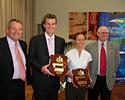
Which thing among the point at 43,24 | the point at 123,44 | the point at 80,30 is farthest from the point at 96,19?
the point at 43,24

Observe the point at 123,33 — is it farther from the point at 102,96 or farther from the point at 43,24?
the point at 43,24

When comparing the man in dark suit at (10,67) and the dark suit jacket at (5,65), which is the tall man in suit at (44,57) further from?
the dark suit jacket at (5,65)

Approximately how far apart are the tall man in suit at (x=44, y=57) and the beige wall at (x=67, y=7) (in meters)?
4.40

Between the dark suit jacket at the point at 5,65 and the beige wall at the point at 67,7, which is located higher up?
the beige wall at the point at 67,7

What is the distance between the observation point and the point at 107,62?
12.0ft

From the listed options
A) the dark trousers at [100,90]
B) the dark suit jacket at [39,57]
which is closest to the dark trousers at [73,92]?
the dark trousers at [100,90]

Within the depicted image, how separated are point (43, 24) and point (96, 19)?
458 centimetres

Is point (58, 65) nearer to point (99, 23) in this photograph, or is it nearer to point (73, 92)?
point (73, 92)

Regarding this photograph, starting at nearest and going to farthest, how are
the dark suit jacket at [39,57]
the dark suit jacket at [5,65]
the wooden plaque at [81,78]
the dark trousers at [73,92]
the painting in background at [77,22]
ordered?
the dark suit jacket at [5,65]
the dark suit jacket at [39,57]
the wooden plaque at [81,78]
the dark trousers at [73,92]
the painting in background at [77,22]

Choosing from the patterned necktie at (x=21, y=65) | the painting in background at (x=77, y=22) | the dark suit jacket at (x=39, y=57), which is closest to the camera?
the patterned necktie at (x=21, y=65)

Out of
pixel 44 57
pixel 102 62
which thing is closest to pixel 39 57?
pixel 44 57

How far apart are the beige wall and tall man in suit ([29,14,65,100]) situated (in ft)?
14.4

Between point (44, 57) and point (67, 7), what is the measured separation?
4613mm

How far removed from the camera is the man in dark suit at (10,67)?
2922mm
